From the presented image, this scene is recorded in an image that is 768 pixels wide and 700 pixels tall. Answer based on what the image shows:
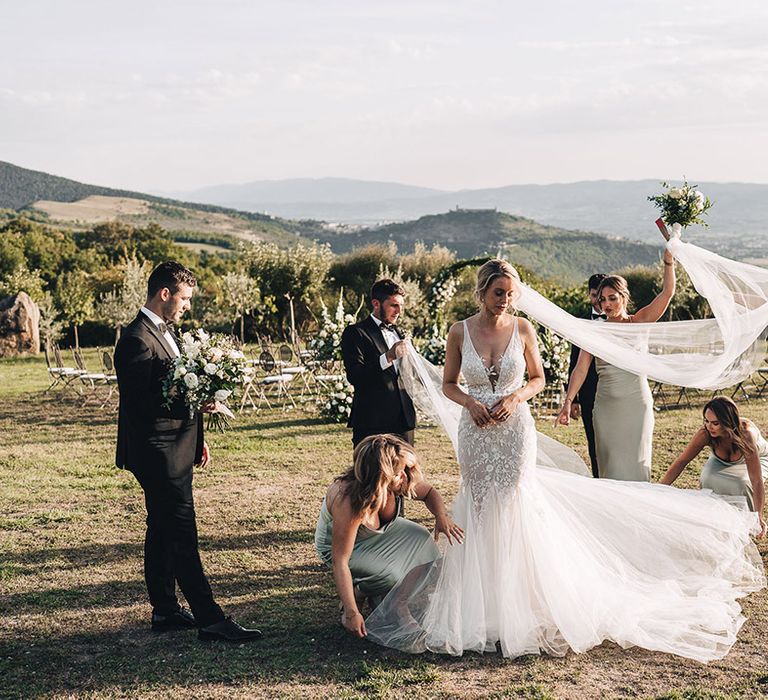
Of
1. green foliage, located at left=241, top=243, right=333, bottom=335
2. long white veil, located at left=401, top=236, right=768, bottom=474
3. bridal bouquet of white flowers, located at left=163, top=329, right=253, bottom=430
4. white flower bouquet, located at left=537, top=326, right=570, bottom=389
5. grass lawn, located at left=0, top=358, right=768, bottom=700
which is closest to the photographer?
grass lawn, located at left=0, top=358, right=768, bottom=700

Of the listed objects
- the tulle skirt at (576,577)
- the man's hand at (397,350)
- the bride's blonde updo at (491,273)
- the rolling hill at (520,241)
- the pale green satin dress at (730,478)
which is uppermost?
the rolling hill at (520,241)

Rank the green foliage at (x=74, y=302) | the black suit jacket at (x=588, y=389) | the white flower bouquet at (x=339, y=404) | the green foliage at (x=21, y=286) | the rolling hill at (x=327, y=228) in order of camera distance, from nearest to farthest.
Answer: the black suit jacket at (x=588, y=389), the white flower bouquet at (x=339, y=404), the green foliage at (x=74, y=302), the green foliage at (x=21, y=286), the rolling hill at (x=327, y=228)

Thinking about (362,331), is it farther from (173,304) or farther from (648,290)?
(648,290)

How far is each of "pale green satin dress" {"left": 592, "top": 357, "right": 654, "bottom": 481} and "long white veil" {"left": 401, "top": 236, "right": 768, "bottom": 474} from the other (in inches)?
9.3

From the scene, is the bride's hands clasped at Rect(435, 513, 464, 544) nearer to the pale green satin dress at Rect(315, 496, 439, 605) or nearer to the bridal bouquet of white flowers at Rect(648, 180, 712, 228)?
the pale green satin dress at Rect(315, 496, 439, 605)

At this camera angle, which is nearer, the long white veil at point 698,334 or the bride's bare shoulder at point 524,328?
the bride's bare shoulder at point 524,328

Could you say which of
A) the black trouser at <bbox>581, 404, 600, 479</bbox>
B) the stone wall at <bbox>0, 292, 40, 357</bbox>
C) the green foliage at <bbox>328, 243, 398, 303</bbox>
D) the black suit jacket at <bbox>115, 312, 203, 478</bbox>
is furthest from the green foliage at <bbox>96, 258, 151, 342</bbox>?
the black suit jacket at <bbox>115, 312, 203, 478</bbox>

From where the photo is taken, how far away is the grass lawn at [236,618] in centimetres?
453

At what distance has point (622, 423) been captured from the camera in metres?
6.85

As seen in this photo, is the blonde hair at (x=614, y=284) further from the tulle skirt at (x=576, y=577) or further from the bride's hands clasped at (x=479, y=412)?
the bride's hands clasped at (x=479, y=412)

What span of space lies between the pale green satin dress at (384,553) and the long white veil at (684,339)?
3.74ft

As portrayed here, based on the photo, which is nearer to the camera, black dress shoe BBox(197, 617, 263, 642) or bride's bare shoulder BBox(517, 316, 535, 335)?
black dress shoe BBox(197, 617, 263, 642)

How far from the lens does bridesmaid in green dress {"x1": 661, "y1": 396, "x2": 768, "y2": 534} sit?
634 cm

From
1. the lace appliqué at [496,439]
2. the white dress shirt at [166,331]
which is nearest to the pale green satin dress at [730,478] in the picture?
the lace appliqué at [496,439]
